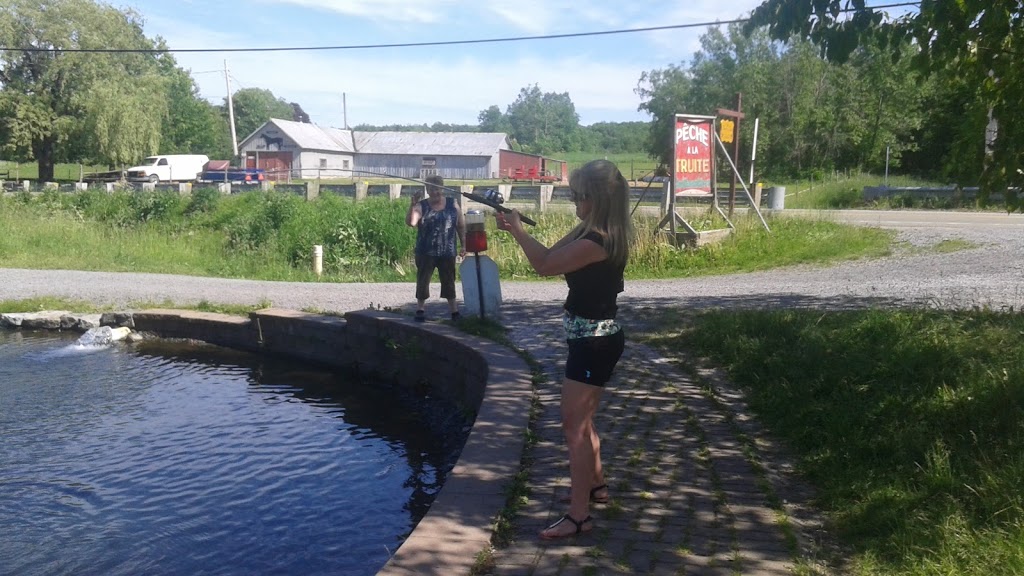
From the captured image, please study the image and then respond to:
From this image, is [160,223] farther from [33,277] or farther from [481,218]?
[481,218]

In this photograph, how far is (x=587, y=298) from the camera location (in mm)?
4426

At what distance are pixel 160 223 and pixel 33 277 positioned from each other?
31.1 feet

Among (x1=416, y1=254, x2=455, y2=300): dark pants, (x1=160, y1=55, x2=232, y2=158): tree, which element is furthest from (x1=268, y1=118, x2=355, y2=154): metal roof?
(x1=416, y1=254, x2=455, y2=300): dark pants

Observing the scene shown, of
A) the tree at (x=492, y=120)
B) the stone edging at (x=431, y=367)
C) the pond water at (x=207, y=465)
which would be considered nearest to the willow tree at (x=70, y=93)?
the stone edging at (x=431, y=367)

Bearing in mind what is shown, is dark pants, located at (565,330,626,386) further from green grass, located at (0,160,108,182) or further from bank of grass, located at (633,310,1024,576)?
green grass, located at (0,160,108,182)

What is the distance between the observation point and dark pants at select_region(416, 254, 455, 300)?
1027 cm

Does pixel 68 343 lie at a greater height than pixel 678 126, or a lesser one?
lesser

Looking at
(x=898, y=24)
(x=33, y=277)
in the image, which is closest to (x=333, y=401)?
(x=898, y=24)

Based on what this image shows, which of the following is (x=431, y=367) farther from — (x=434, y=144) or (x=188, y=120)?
(x=188, y=120)

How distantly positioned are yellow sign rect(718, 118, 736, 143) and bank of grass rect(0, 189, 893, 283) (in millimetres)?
2068

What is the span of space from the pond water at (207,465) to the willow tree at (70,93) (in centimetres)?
4807

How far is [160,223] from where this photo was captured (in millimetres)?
25484

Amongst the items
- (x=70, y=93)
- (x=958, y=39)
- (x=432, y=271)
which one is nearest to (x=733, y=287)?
(x=432, y=271)

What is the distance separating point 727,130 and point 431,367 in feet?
40.4
